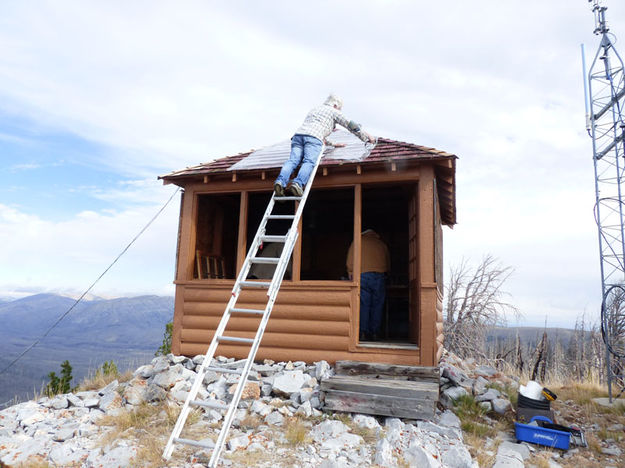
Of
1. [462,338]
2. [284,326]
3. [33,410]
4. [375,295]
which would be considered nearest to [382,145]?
[375,295]

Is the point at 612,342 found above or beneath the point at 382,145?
beneath

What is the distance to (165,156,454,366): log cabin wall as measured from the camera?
6324 millimetres

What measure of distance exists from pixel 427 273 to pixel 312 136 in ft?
8.41

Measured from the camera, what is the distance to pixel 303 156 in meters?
6.62

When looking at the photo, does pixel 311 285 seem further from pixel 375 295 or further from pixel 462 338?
pixel 462 338

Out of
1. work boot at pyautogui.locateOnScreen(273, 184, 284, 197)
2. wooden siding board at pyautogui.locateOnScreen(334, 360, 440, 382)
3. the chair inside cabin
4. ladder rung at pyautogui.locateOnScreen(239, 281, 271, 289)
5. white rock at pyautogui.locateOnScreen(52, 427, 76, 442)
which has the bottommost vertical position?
white rock at pyautogui.locateOnScreen(52, 427, 76, 442)

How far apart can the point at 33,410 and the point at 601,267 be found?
9431mm

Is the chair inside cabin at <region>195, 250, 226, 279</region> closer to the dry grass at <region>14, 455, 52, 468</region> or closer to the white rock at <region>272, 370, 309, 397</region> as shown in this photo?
the white rock at <region>272, 370, 309, 397</region>

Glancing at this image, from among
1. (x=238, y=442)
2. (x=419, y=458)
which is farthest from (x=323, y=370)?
(x=419, y=458)

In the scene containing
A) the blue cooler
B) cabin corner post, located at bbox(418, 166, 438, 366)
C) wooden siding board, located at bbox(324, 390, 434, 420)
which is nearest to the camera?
the blue cooler

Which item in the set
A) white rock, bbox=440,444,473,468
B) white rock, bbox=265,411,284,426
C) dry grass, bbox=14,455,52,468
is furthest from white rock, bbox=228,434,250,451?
white rock, bbox=440,444,473,468

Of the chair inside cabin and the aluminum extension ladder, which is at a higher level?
the chair inside cabin

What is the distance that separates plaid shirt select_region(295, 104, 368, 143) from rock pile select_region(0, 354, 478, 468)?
334 cm

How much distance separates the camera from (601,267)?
8117 mm
